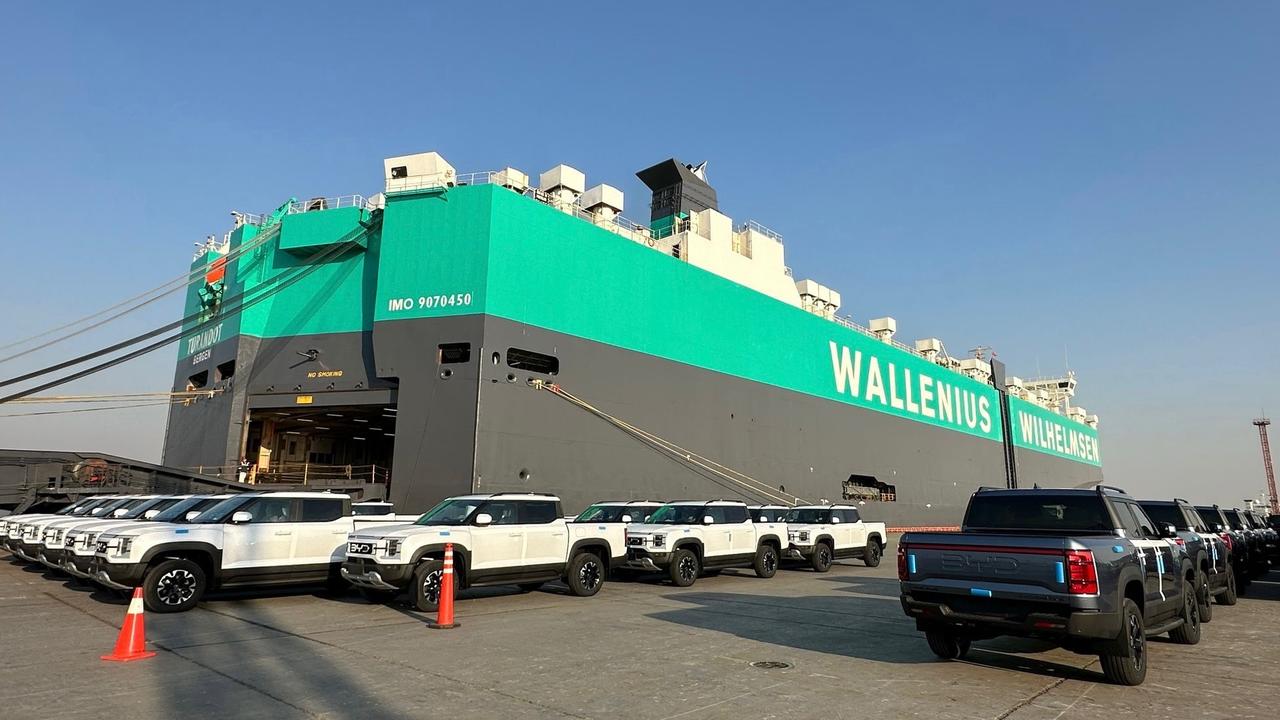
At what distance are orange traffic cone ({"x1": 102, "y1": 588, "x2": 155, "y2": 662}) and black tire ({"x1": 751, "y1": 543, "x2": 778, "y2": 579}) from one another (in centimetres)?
1292

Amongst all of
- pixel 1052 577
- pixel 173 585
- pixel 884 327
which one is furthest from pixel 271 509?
pixel 884 327

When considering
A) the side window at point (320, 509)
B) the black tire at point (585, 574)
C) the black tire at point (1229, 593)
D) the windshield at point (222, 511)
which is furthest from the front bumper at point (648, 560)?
the black tire at point (1229, 593)

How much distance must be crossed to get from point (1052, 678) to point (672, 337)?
2121cm

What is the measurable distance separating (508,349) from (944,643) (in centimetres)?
1663

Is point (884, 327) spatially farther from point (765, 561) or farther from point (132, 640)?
point (132, 640)

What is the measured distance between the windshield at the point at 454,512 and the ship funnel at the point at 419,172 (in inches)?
544

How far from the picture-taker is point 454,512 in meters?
13.2

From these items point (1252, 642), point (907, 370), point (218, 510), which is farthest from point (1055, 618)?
point (907, 370)

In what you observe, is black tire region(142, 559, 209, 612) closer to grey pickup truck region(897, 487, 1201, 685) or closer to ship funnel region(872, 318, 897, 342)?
grey pickup truck region(897, 487, 1201, 685)

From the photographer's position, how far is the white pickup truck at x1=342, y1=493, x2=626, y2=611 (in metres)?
11.6

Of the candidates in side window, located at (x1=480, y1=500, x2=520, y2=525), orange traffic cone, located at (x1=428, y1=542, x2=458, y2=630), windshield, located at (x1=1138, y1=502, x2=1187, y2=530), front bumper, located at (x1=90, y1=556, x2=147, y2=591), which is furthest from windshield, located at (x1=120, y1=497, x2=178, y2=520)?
windshield, located at (x1=1138, y1=502, x2=1187, y2=530)

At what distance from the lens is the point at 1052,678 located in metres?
7.50

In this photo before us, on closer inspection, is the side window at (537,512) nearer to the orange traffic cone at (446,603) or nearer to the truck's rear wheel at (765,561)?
the orange traffic cone at (446,603)

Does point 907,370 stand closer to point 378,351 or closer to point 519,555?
point 378,351
